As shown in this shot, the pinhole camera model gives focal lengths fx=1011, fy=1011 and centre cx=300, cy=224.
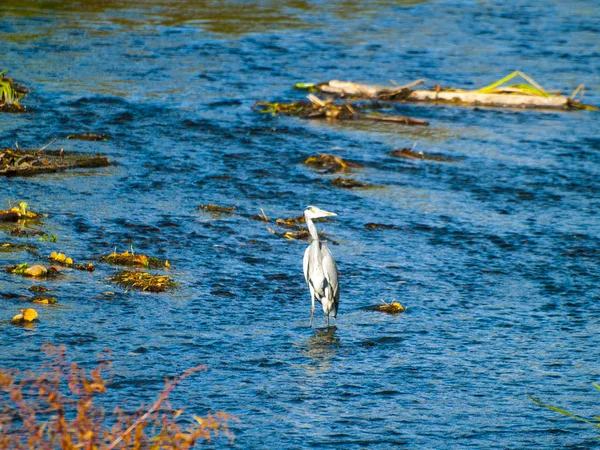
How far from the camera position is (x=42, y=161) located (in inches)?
415

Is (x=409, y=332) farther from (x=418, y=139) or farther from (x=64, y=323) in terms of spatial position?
(x=418, y=139)

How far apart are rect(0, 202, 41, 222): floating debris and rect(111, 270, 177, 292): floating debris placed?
1.54 meters

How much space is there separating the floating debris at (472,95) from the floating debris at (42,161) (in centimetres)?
516

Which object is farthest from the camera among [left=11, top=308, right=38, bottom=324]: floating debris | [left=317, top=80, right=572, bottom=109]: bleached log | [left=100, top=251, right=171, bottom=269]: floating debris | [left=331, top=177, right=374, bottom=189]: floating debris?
[left=317, top=80, right=572, bottom=109]: bleached log

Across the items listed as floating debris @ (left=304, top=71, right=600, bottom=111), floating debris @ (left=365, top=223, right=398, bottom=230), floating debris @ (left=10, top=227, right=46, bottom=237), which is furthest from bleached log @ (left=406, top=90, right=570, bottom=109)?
floating debris @ (left=10, top=227, right=46, bottom=237)

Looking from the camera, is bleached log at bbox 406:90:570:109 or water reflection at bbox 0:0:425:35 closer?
bleached log at bbox 406:90:570:109

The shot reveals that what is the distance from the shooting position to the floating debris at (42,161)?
1023cm

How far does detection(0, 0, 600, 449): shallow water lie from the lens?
237 inches

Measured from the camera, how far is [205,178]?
1091 cm

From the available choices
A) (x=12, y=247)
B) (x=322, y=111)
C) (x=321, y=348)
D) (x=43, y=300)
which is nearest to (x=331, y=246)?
(x=321, y=348)

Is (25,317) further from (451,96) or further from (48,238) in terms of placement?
(451,96)

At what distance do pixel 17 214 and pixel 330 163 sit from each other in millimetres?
4084

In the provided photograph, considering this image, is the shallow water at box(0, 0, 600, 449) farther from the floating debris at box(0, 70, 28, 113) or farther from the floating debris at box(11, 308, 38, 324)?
the floating debris at box(0, 70, 28, 113)

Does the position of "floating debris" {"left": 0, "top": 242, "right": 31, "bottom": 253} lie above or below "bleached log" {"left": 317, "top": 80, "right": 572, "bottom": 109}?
below
